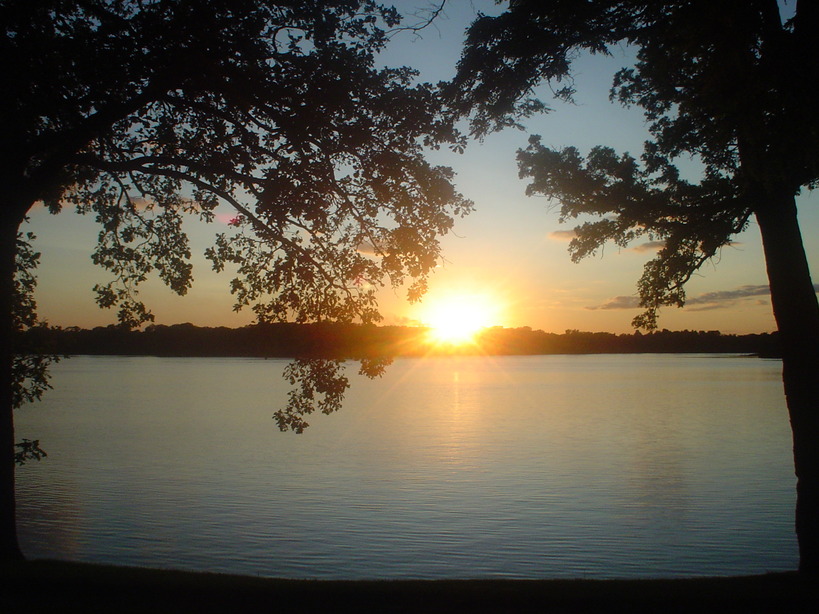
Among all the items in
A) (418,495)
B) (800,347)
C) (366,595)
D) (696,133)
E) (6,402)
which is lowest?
(418,495)

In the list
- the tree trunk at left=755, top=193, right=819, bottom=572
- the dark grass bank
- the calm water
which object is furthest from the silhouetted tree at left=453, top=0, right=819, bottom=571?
the calm water

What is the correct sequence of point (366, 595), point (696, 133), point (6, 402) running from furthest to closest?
1. point (696, 133)
2. point (6, 402)
3. point (366, 595)

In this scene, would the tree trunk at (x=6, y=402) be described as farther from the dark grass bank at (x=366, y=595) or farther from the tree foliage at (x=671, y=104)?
the tree foliage at (x=671, y=104)

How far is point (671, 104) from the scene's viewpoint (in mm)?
14008

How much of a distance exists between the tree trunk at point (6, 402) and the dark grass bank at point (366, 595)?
1.61 m

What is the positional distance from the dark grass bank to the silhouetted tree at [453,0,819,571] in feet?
9.62

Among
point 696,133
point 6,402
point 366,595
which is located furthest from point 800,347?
point 6,402

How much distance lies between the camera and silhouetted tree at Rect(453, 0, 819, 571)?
8.65 metres

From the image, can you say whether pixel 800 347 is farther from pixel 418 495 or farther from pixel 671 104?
pixel 418 495

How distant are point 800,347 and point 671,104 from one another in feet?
18.8

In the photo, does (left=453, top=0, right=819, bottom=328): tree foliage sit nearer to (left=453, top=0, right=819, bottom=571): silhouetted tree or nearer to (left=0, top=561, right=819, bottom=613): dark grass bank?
(left=453, top=0, right=819, bottom=571): silhouetted tree

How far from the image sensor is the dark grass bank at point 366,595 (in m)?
7.93

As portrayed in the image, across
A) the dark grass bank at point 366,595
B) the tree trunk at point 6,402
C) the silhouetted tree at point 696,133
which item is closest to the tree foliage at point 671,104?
the silhouetted tree at point 696,133

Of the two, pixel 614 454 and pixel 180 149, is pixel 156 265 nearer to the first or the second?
pixel 180 149
